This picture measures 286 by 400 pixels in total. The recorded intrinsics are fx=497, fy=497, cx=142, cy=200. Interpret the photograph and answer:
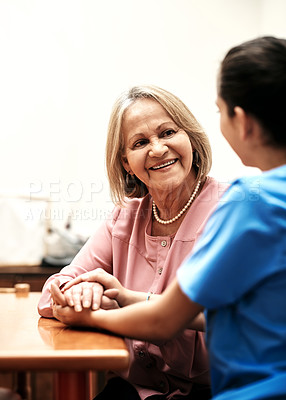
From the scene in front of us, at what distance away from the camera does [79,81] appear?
3809 millimetres

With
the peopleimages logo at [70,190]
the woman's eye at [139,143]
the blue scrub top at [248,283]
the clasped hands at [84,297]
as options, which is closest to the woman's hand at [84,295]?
the clasped hands at [84,297]

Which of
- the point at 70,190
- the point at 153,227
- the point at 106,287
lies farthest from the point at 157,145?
the point at 70,190

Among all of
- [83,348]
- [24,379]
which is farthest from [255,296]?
[24,379]

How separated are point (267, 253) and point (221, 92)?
38 cm

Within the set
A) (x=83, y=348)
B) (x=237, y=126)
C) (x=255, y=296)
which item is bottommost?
(x=83, y=348)

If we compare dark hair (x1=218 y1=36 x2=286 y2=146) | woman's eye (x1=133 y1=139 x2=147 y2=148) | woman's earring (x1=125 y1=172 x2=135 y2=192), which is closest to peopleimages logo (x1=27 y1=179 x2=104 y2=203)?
woman's earring (x1=125 y1=172 x2=135 y2=192)

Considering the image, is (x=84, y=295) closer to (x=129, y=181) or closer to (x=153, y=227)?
(x=153, y=227)

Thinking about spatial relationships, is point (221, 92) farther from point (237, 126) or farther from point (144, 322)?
point (144, 322)

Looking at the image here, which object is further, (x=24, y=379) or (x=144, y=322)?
(x=24, y=379)

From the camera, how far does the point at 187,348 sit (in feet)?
4.85

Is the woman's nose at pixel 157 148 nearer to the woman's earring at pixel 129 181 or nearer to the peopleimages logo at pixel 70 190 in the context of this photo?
the woman's earring at pixel 129 181

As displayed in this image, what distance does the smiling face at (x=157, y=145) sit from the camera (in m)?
1.67

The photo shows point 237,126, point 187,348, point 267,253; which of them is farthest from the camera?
point 187,348

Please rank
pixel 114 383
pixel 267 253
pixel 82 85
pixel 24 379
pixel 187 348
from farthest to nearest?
pixel 82 85 → pixel 24 379 → pixel 114 383 → pixel 187 348 → pixel 267 253
